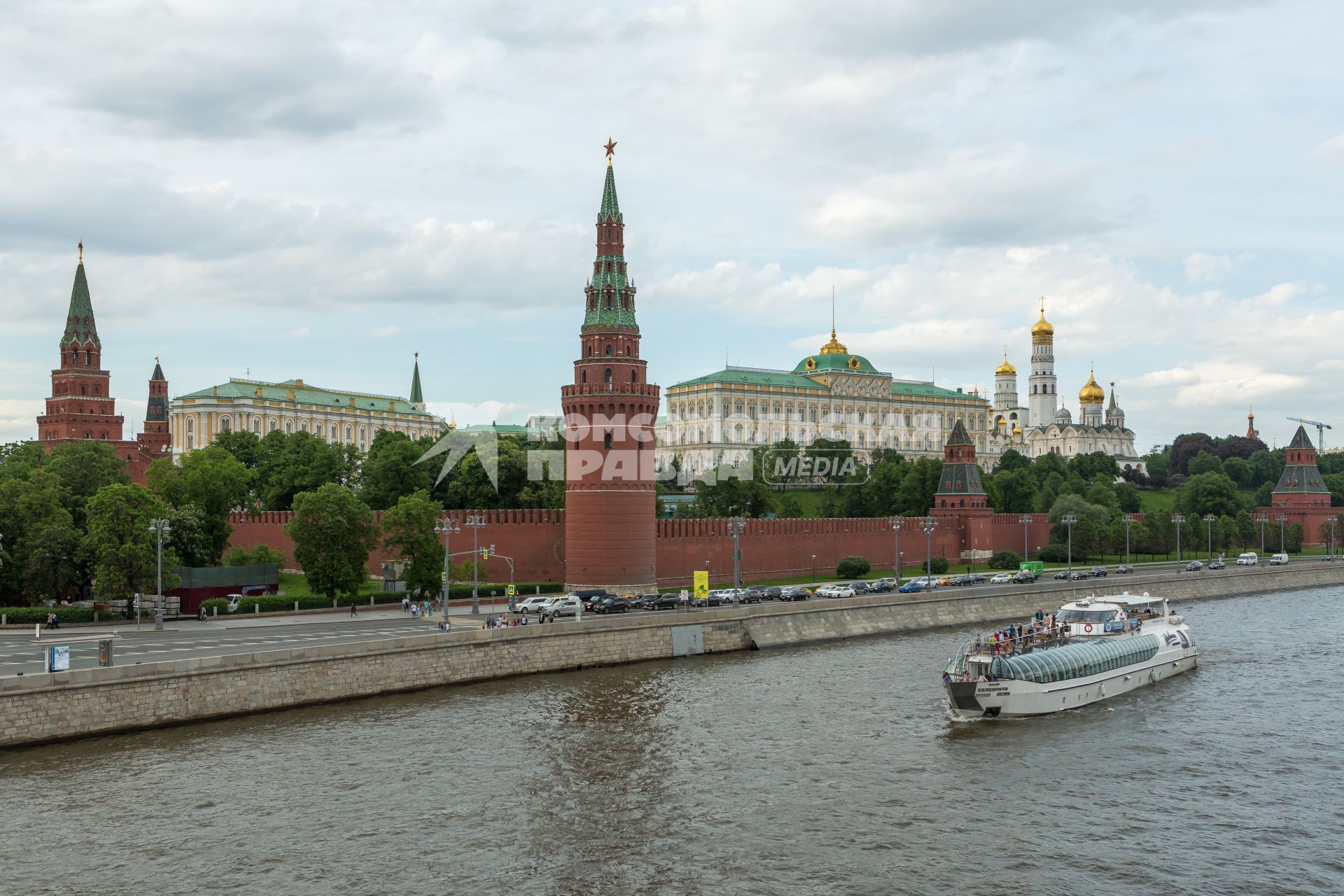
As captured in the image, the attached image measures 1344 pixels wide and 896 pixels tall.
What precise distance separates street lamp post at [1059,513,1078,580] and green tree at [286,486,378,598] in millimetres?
48684

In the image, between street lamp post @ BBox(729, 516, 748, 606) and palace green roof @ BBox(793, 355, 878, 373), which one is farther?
palace green roof @ BBox(793, 355, 878, 373)

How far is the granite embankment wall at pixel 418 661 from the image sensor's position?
3806 centimetres

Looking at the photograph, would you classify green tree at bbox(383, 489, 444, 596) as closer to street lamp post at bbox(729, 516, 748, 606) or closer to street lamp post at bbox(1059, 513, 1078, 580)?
street lamp post at bbox(729, 516, 748, 606)

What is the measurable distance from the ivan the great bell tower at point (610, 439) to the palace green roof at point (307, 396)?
99.7 metres

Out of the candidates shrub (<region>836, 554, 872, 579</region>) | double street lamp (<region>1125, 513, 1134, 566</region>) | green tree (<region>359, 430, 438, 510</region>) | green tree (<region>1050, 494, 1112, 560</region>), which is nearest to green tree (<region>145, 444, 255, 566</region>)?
green tree (<region>359, 430, 438, 510</region>)

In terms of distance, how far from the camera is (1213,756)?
1526 inches

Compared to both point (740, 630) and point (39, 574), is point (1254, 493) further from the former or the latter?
point (39, 574)

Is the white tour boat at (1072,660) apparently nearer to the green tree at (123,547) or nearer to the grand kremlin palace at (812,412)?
the green tree at (123,547)

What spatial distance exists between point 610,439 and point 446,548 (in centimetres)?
1600

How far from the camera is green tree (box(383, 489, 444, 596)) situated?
2549 inches

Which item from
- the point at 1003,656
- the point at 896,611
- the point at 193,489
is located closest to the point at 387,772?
the point at 1003,656

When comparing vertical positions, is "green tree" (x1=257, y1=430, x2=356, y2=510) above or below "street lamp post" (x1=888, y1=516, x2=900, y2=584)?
above

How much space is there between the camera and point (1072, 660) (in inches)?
1874

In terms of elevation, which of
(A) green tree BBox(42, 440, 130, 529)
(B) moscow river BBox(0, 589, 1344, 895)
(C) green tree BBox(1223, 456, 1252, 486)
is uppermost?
(C) green tree BBox(1223, 456, 1252, 486)
